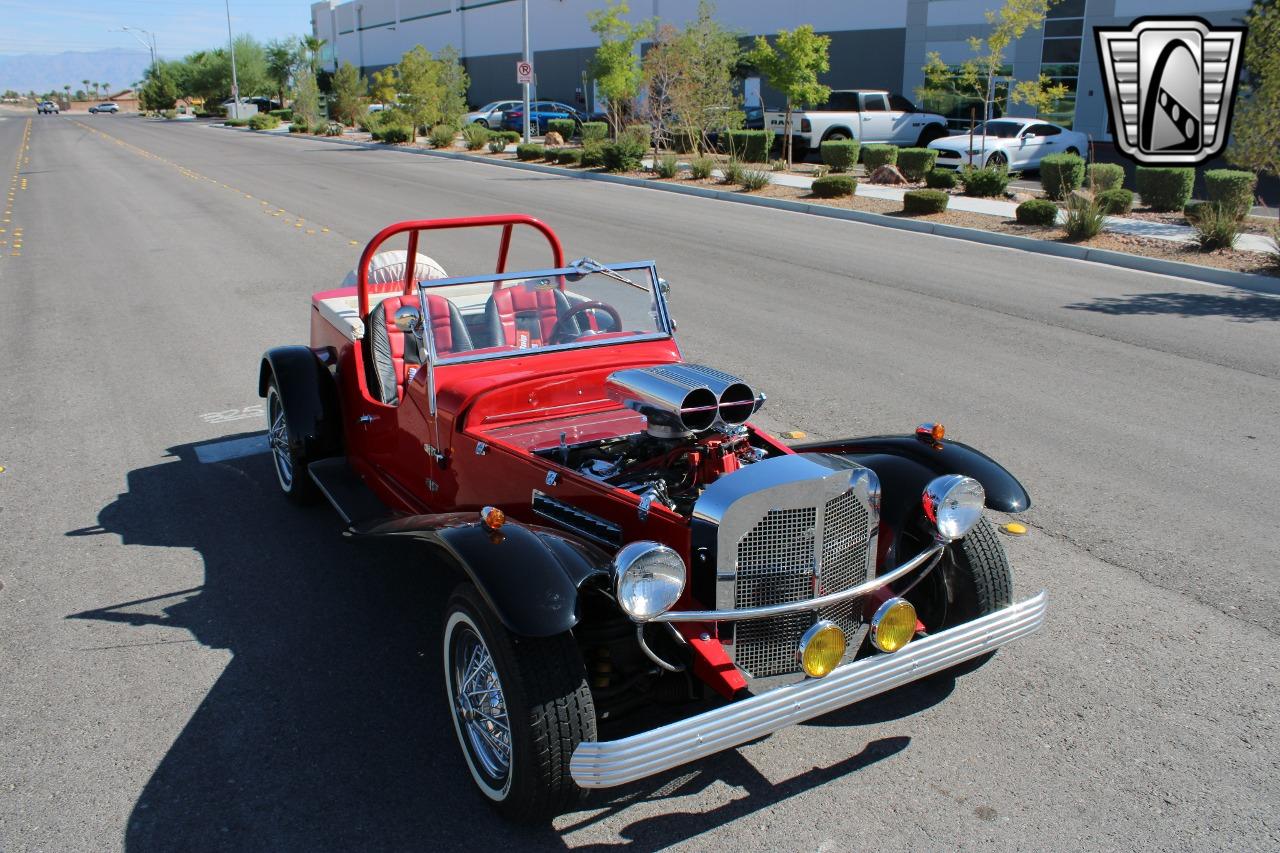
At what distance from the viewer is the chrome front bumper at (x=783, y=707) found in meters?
2.79

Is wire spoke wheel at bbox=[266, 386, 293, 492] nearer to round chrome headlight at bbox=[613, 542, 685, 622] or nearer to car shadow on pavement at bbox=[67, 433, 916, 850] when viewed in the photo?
car shadow on pavement at bbox=[67, 433, 916, 850]

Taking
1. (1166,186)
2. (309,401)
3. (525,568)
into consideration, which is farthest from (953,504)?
(1166,186)

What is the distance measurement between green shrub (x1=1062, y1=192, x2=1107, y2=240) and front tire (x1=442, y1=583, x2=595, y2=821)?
14339mm

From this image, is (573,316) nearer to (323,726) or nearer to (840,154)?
(323,726)

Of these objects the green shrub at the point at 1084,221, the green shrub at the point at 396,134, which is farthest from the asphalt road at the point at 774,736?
the green shrub at the point at 396,134

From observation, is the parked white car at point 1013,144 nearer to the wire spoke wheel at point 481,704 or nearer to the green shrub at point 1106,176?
the green shrub at point 1106,176

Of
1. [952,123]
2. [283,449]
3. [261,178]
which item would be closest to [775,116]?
[952,123]

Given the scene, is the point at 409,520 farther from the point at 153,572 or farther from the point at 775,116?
the point at 775,116

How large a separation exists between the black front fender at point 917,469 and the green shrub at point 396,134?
A: 1512 inches

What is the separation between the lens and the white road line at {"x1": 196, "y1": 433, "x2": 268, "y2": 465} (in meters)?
6.54

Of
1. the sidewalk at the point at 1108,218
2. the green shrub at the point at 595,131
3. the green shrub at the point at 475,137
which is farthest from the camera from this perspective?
the green shrub at the point at 475,137

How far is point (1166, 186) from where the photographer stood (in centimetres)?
1773

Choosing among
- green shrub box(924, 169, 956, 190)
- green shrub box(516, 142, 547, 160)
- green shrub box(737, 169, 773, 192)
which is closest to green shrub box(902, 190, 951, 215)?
green shrub box(924, 169, 956, 190)

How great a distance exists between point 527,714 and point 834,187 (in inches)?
740
